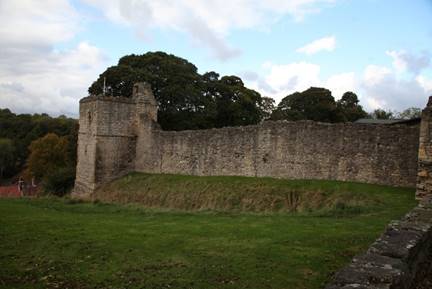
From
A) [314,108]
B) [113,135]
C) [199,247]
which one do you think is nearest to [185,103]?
[113,135]

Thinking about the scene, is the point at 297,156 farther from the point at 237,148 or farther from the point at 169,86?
the point at 169,86

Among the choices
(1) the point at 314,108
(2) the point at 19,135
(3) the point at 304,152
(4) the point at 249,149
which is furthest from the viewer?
(2) the point at 19,135

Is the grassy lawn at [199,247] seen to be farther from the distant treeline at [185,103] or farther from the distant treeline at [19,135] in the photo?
Result: the distant treeline at [19,135]

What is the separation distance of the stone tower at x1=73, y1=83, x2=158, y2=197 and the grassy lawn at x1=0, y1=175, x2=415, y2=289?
12843mm

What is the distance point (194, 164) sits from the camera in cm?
2539

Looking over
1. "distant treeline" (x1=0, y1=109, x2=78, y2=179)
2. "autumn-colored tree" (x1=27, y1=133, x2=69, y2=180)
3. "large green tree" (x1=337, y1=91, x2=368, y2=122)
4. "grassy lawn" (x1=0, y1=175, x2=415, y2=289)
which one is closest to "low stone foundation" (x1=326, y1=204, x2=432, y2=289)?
"grassy lawn" (x1=0, y1=175, x2=415, y2=289)

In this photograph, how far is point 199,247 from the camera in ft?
32.1

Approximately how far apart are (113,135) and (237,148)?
398 inches

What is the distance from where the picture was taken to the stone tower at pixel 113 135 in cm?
2888

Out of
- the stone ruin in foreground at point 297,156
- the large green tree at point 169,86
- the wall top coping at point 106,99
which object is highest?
the large green tree at point 169,86

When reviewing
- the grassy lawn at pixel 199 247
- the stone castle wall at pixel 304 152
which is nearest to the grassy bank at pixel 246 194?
the grassy lawn at pixel 199 247

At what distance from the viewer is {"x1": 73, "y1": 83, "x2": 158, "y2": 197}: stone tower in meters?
28.9

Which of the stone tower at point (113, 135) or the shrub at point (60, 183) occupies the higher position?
the stone tower at point (113, 135)

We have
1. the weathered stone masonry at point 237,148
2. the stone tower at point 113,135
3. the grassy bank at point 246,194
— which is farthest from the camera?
the stone tower at point 113,135
